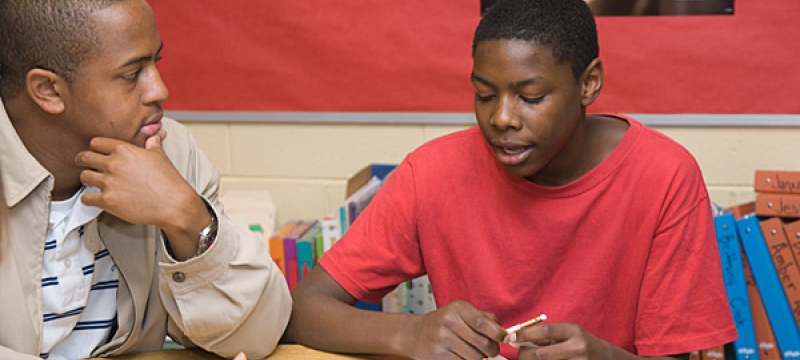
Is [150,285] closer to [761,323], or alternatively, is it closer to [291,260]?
[291,260]

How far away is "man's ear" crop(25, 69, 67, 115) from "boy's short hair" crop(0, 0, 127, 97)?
0.01 metres

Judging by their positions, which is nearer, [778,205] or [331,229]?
[778,205]

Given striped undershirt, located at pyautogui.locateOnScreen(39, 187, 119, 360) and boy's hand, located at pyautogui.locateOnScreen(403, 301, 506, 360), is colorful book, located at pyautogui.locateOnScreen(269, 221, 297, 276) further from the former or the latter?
boy's hand, located at pyautogui.locateOnScreen(403, 301, 506, 360)

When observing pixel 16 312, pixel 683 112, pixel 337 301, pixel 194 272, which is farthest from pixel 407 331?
pixel 683 112

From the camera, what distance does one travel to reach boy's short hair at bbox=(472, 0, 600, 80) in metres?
A: 1.47

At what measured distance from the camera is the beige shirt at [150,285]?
1389 mm

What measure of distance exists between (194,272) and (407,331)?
348mm

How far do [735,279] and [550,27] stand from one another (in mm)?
883

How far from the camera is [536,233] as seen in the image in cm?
160

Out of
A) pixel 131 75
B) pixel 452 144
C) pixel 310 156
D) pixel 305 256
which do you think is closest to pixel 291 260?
pixel 305 256

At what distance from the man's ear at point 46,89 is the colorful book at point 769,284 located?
1.43 meters

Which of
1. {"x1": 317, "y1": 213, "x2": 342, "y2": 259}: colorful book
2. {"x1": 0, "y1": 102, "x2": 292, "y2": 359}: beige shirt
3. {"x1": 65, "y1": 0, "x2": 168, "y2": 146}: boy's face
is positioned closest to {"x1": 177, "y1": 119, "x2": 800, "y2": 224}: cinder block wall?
{"x1": 317, "y1": 213, "x2": 342, "y2": 259}: colorful book

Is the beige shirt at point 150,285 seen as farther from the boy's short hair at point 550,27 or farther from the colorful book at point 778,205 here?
the colorful book at point 778,205

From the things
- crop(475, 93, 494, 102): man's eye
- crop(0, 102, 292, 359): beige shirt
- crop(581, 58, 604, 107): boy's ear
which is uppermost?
crop(581, 58, 604, 107): boy's ear
